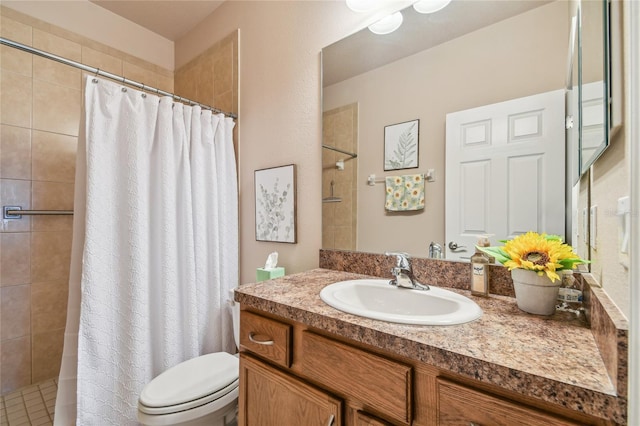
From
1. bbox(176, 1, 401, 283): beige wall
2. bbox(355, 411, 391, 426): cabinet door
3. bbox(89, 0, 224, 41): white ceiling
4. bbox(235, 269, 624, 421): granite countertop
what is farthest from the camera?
bbox(89, 0, 224, 41): white ceiling

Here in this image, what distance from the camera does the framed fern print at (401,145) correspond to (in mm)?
1206

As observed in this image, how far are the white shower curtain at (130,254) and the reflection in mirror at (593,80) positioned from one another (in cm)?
167

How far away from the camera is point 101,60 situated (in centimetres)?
222

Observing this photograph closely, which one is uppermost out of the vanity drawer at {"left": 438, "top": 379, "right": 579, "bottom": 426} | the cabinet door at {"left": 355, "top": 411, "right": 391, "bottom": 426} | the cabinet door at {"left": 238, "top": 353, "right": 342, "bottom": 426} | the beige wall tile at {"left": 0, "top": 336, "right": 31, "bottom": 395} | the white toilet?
the vanity drawer at {"left": 438, "top": 379, "right": 579, "bottom": 426}

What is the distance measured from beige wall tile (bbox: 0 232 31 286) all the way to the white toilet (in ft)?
4.81

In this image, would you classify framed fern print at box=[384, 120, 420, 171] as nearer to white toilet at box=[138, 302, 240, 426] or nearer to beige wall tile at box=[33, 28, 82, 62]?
white toilet at box=[138, 302, 240, 426]

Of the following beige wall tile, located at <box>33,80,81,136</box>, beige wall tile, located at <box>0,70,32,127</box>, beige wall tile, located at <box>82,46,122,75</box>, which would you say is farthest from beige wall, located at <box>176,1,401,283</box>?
beige wall tile, located at <box>0,70,32,127</box>

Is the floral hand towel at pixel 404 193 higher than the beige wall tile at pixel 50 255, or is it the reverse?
the floral hand towel at pixel 404 193

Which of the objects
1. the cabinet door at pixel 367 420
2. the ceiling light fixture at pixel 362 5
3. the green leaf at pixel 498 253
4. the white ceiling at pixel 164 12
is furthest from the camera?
the white ceiling at pixel 164 12

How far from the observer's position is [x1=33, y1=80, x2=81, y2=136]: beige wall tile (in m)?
1.95

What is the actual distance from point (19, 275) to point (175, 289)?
1275 millimetres

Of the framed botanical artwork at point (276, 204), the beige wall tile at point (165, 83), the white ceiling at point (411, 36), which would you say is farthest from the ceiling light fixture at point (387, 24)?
the beige wall tile at point (165, 83)

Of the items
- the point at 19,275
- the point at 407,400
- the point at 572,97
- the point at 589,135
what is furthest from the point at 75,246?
the point at 572,97

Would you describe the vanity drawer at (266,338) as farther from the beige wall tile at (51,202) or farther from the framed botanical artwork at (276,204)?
the beige wall tile at (51,202)
